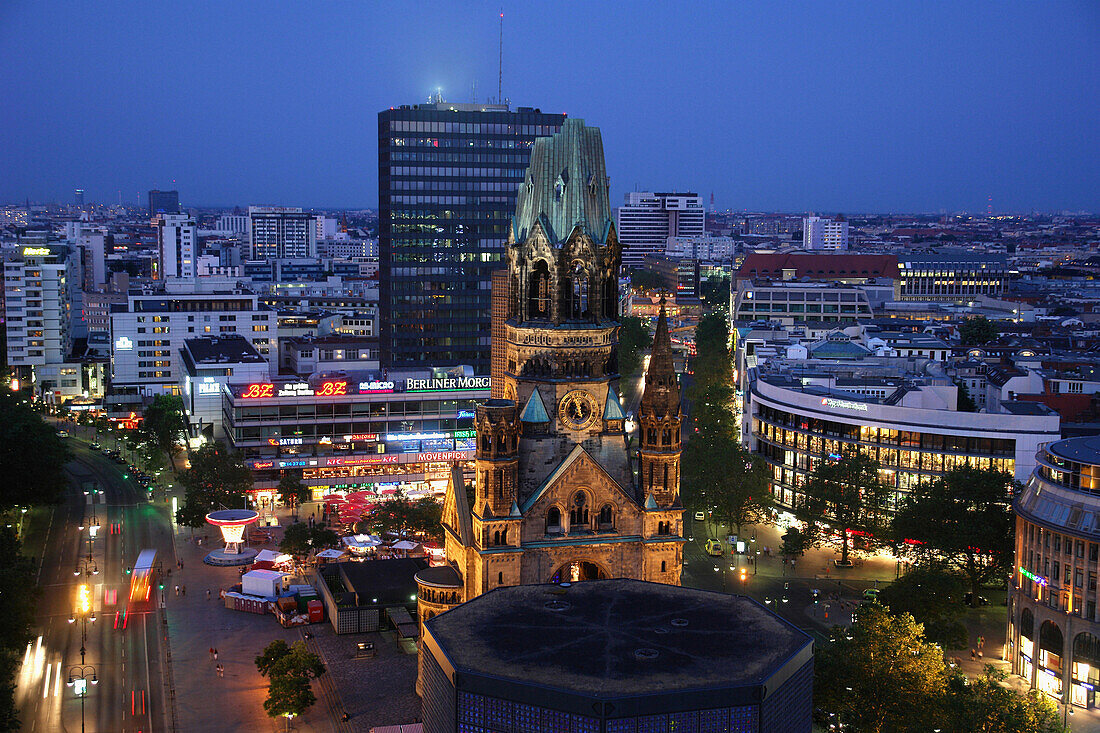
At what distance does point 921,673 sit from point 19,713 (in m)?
67.7

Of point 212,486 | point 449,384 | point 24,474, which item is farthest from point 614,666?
point 449,384

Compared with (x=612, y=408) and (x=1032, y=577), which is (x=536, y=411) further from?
(x=1032, y=577)

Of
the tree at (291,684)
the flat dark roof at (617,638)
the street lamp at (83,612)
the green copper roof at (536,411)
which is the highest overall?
the green copper roof at (536,411)

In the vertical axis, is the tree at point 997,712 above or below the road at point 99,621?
above

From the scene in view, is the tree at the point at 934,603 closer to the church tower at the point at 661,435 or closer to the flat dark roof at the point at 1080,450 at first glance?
the flat dark roof at the point at 1080,450

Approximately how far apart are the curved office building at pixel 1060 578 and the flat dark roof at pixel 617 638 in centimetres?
4134

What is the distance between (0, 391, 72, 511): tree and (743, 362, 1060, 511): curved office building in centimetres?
9697

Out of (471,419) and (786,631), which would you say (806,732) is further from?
(471,419)

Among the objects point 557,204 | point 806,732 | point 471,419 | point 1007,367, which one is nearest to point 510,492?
point 557,204

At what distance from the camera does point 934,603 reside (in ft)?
334

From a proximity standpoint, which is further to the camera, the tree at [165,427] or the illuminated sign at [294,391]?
the tree at [165,427]

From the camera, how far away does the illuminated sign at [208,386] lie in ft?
645

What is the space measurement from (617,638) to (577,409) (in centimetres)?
2591

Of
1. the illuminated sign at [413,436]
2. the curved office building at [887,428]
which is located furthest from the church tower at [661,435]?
the illuminated sign at [413,436]
